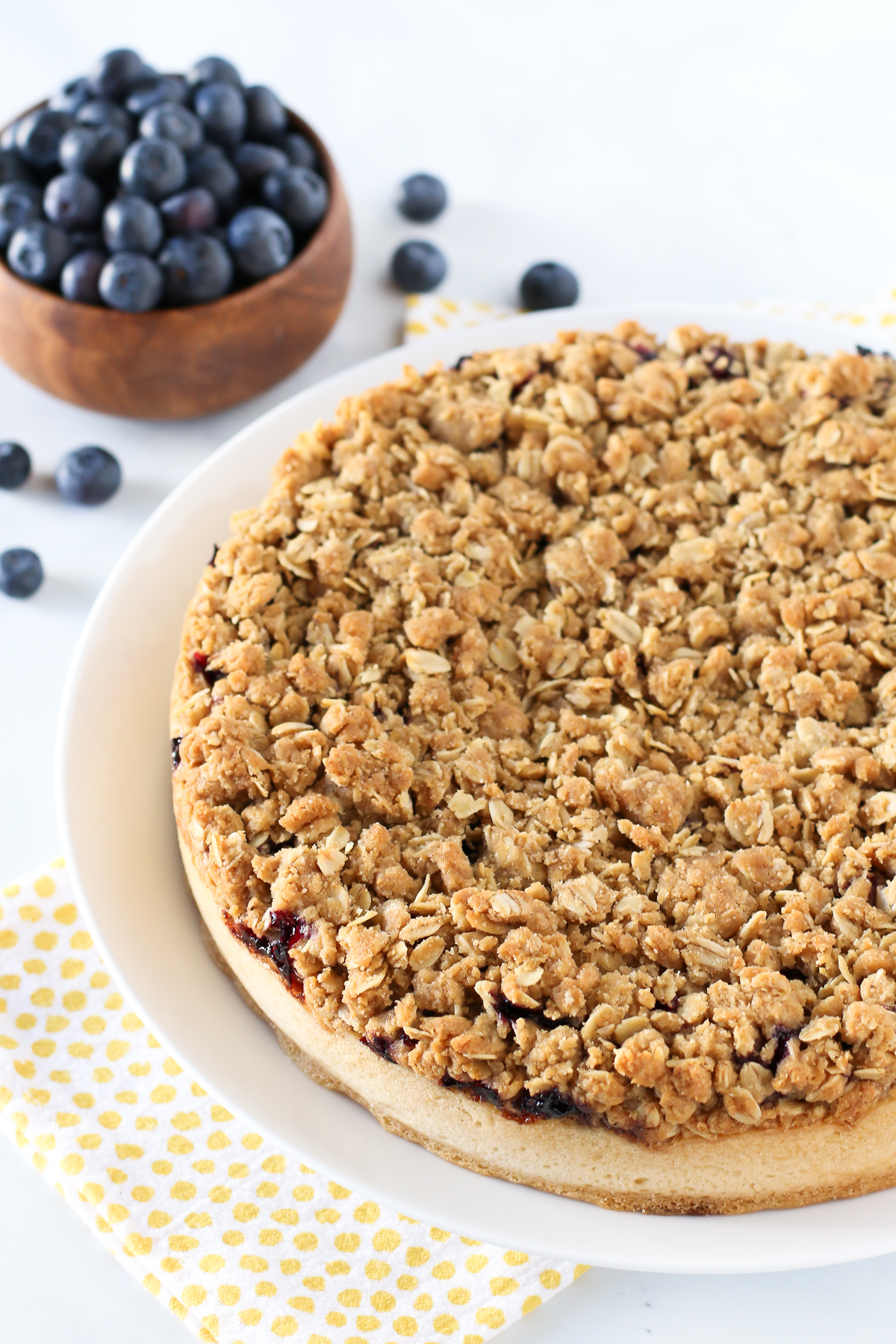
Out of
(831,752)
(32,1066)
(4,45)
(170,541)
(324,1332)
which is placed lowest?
(324,1332)

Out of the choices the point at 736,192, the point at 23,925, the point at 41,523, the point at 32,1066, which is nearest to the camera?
the point at 32,1066

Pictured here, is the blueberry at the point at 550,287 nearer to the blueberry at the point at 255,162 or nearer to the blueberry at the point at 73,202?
the blueberry at the point at 255,162

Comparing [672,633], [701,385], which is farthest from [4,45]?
[672,633]

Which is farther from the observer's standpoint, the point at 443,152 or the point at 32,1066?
the point at 443,152

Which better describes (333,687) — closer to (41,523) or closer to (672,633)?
(672,633)

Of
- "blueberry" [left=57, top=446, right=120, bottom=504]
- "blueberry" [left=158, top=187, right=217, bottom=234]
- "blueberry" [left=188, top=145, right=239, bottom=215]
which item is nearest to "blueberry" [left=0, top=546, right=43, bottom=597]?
"blueberry" [left=57, top=446, right=120, bottom=504]

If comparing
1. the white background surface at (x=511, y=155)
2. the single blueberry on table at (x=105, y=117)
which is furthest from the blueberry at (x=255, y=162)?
the white background surface at (x=511, y=155)

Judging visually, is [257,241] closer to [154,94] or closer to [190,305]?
[190,305]
